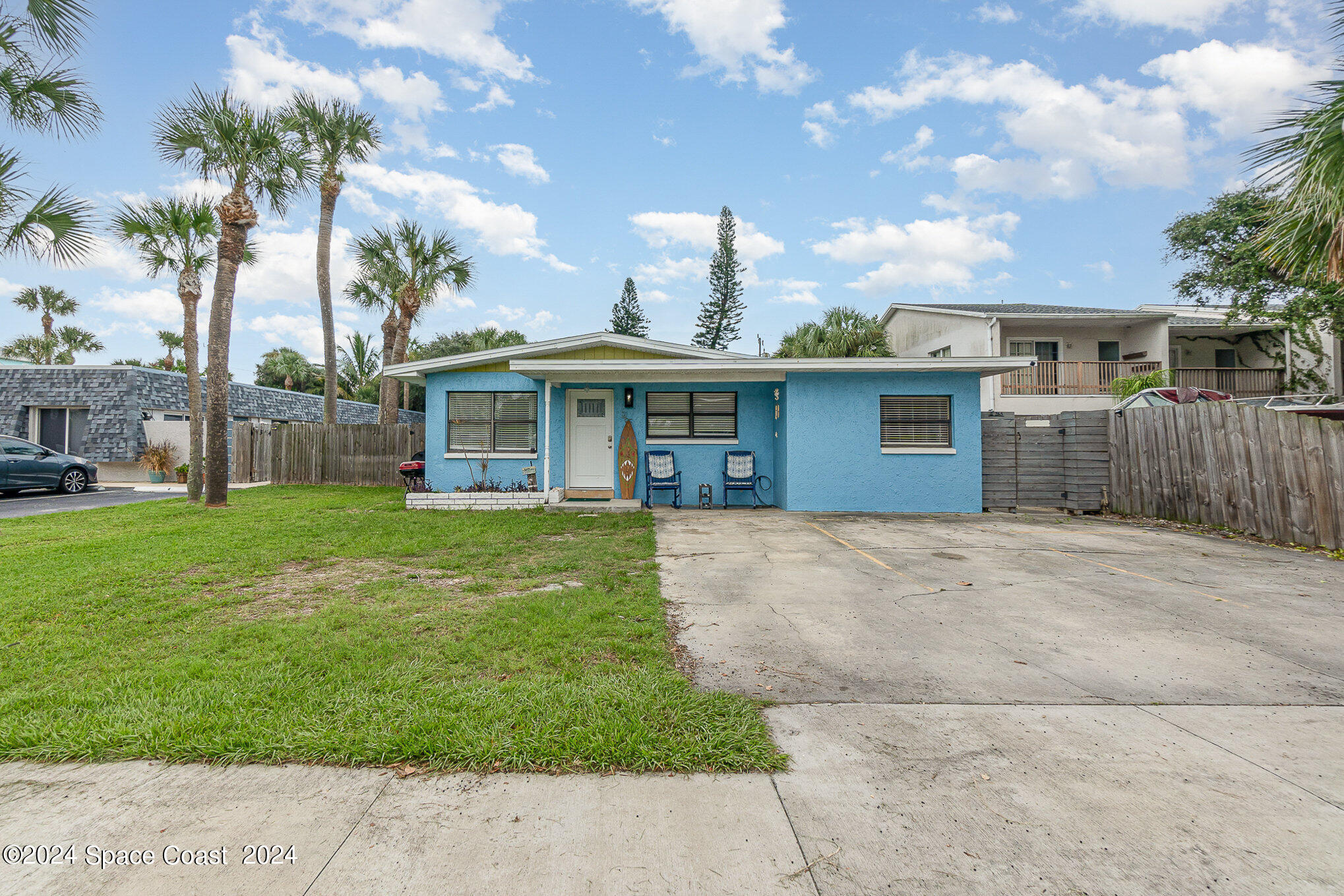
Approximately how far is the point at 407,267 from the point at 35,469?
9.51m

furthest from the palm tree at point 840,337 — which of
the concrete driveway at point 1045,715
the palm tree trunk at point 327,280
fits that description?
the palm tree trunk at point 327,280

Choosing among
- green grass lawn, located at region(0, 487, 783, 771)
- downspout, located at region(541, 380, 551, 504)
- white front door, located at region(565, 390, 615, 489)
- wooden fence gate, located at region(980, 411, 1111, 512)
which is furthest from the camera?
white front door, located at region(565, 390, 615, 489)

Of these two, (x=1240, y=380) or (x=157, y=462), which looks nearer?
(x=157, y=462)

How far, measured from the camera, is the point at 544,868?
66.4 inches

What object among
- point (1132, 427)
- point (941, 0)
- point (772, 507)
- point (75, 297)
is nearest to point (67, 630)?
point (772, 507)

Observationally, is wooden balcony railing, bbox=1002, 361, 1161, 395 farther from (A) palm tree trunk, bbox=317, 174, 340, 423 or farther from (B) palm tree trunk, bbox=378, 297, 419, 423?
(A) palm tree trunk, bbox=317, 174, 340, 423

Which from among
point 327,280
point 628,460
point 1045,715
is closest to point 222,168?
point 327,280

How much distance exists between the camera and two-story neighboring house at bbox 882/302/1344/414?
53.0 ft

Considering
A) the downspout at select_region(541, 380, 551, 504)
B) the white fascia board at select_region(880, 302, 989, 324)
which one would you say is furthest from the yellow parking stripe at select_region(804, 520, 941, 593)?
the white fascia board at select_region(880, 302, 989, 324)

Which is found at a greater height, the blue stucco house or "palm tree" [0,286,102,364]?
"palm tree" [0,286,102,364]

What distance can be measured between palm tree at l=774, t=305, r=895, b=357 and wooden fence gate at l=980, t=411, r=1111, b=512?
8.46m

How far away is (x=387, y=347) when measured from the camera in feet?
61.1

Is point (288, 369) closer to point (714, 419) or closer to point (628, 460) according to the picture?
point (628, 460)

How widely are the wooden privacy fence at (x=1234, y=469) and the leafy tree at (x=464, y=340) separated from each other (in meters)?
24.7
